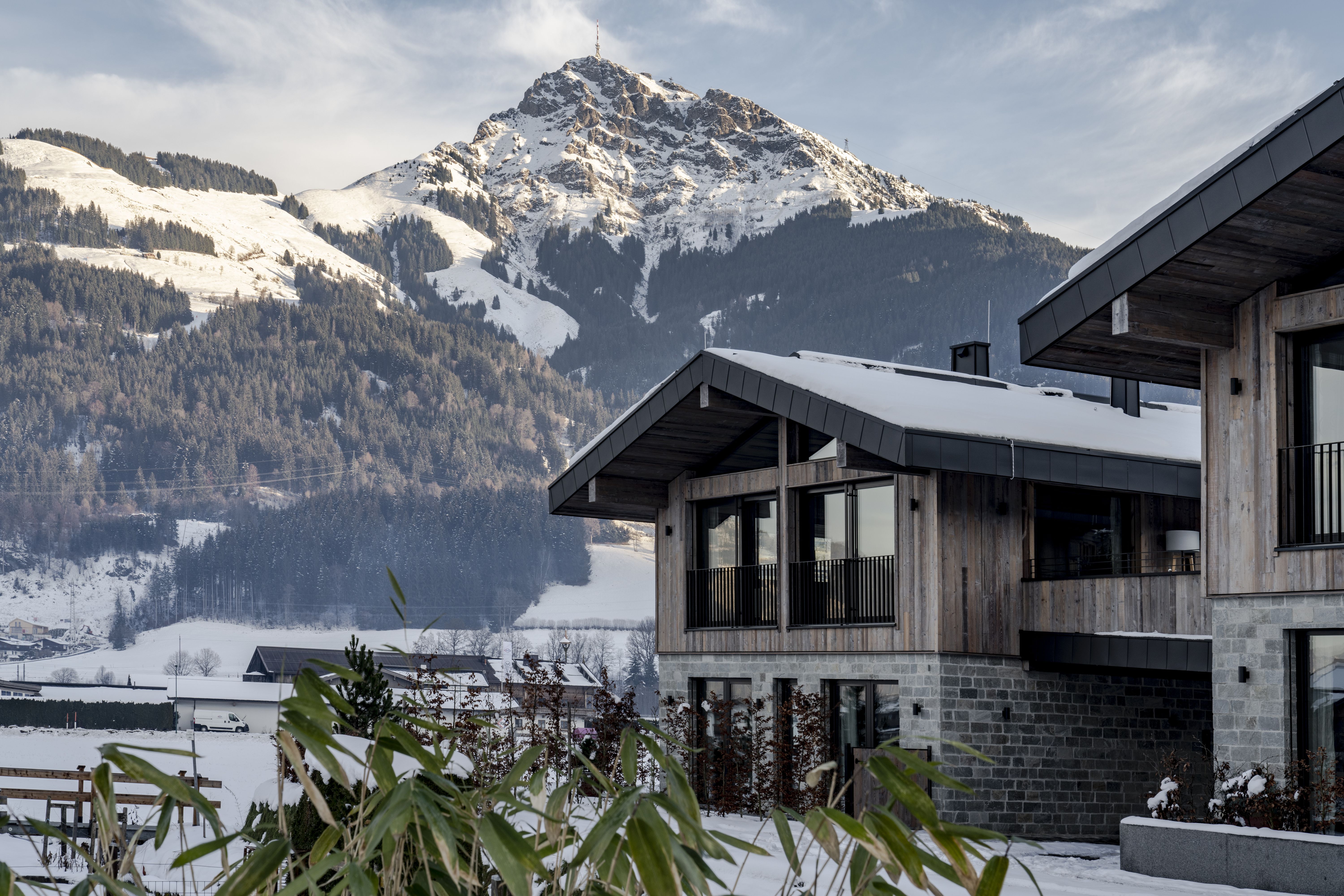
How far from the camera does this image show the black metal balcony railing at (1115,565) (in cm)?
1644

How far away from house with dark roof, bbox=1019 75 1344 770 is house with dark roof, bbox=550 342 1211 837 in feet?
6.96

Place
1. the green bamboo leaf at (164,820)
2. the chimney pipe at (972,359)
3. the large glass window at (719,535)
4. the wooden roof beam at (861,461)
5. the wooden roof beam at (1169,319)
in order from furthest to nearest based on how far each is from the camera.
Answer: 1. the chimney pipe at (972,359)
2. the large glass window at (719,535)
3. the wooden roof beam at (861,461)
4. the wooden roof beam at (1169,319)
5. the green bamboo leaf at (164,820)

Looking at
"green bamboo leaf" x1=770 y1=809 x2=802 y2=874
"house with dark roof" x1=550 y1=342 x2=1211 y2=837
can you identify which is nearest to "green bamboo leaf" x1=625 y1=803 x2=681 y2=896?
"green bamboo leaf" x1=770 y1=809 x2=802 y2=874

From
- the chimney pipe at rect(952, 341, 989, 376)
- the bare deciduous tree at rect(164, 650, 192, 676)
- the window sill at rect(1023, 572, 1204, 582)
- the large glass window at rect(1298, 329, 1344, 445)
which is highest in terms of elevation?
the chimney pipe at rect(952, 341, 989, 376)

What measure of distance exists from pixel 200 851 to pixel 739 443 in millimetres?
16835

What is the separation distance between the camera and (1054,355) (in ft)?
42.6

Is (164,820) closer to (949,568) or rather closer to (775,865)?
(775,865)

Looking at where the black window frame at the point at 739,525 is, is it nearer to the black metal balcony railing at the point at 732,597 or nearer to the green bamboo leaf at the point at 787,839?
the black metal balcony railing at the point at 732,597

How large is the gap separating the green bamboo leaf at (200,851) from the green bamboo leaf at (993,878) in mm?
1115

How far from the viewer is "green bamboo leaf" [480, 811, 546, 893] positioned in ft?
6.09

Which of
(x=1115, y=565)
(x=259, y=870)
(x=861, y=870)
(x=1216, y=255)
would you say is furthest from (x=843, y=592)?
(x=259, y=870)

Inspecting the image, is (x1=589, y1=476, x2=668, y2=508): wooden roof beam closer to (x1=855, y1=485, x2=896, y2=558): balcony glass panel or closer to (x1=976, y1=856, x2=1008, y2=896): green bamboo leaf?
(x1=855, y1=485, x2=896, y2=558): balcony glass panel

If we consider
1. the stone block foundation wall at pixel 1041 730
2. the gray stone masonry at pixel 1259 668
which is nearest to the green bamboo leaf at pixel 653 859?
the gray stone masonry at pixel 1259 668

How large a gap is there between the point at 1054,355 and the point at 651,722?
10.7 meters
